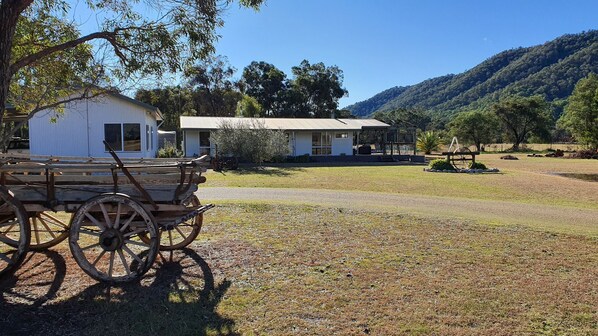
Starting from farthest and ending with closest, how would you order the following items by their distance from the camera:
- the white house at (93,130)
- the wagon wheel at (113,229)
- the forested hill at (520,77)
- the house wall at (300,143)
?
1. the forested hill at (520,77)
2. the house wall at (300,143)
3. the white house at (93,130)
4. the wagon wheel at (113,229)

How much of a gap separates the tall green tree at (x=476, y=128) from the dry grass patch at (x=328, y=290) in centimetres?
5627

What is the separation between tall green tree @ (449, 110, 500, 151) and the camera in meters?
58.9

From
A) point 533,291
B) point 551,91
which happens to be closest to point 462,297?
point 533,291

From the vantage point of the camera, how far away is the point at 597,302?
4184 millimetres

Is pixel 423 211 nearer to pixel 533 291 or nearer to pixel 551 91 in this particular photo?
pixel 533 291

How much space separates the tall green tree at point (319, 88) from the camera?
60.3 metres

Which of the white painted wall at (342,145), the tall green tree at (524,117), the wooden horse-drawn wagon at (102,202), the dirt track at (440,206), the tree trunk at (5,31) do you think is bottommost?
the dirt track at (440,206)

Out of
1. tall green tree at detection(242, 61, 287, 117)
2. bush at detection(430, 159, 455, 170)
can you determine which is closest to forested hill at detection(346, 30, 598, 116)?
tall green tree at detection(242, 61, 287, 117)

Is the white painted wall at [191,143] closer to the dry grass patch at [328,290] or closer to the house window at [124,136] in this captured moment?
the house window at [124,136]

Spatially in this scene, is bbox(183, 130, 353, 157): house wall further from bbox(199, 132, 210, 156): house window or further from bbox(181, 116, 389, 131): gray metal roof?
bbox(181, 116, 389, 131): gray metal roof

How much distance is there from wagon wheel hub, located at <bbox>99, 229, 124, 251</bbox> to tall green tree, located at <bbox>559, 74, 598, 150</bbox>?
53594mm

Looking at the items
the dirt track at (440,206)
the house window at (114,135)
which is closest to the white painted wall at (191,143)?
the house window at (114,135)

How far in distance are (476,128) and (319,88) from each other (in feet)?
76.1

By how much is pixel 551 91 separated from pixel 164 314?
11461 cm
